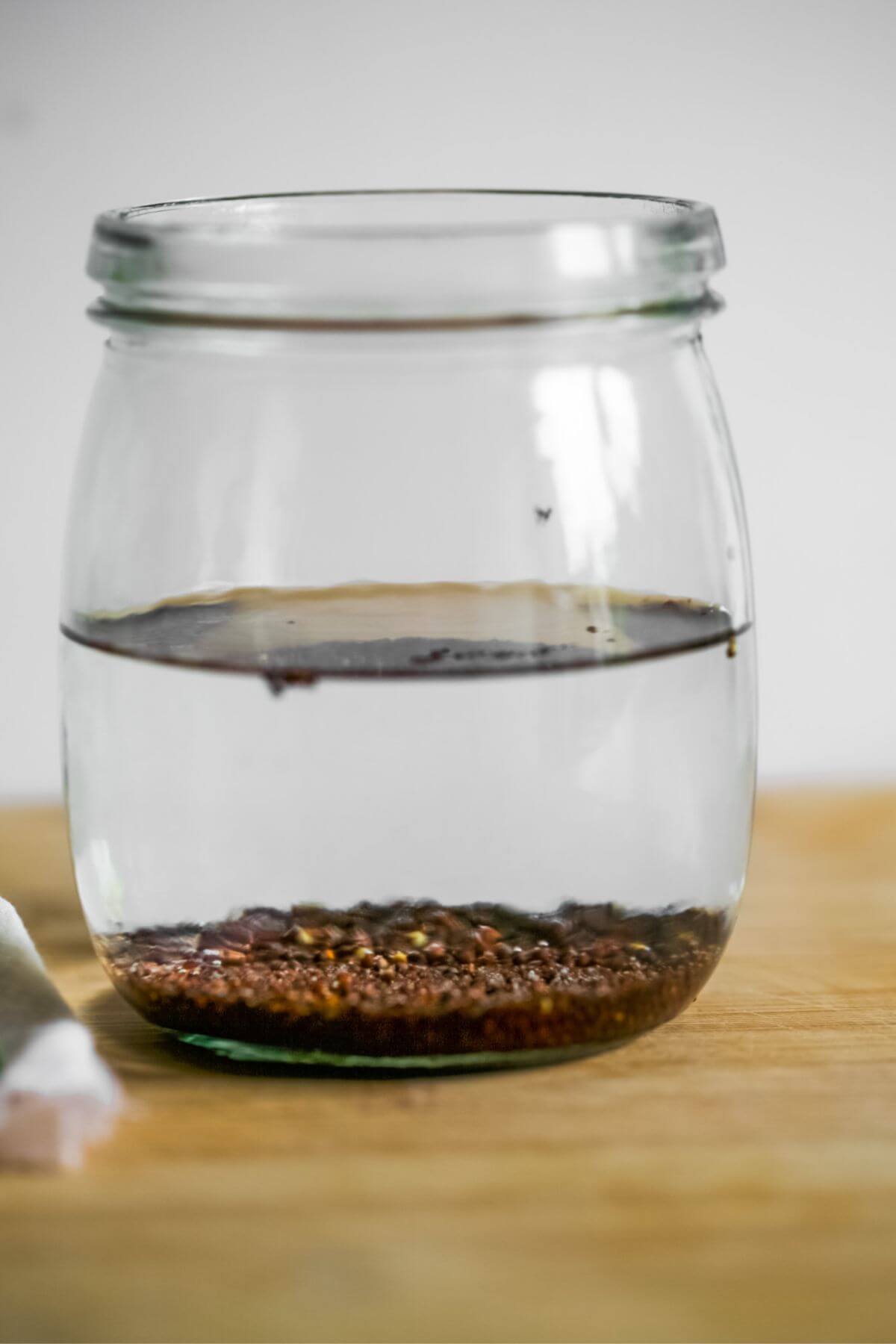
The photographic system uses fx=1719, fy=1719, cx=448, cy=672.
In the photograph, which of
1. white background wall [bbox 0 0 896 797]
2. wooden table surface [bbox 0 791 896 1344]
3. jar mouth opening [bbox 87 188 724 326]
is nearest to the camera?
wooden table surface [bbox 0 791 896 1344]

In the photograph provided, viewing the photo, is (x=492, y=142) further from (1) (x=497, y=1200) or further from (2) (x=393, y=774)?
(1) (x=497, y=1200)

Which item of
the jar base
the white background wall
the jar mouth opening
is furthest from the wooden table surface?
the white background wall

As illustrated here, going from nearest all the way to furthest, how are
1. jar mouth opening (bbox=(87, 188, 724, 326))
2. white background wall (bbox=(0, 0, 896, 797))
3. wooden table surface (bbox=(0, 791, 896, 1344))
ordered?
wooden table surface (bbox=(0, 791, 896, 1344))
jar mouth opening (bbox=(87, 188, 724, 326))
white background wall (bbox=(0, 0, 896, 797))

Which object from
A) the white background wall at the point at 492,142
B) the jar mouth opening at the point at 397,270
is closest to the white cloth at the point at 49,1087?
the jar mouth opening at the point at 397,270

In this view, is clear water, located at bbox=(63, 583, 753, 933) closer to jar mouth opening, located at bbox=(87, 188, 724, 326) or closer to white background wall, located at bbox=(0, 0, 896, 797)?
jar mouth opening, located at bbox=(87, 188, 724, 326)

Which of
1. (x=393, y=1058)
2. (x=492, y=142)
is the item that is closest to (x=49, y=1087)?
(x=393, y=1058)

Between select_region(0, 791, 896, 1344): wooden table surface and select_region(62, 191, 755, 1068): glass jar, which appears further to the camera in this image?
select_region(62, 191, 755, 1068): glass jar

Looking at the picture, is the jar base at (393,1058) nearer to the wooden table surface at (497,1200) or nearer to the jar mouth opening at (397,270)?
the wooden table surface at (497,1200)
